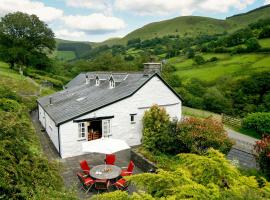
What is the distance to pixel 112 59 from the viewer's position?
68.6 m

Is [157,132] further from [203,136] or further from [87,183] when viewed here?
[87,183]

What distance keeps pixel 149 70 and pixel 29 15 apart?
149ft

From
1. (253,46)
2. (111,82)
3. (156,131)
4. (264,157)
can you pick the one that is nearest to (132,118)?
(156,131)

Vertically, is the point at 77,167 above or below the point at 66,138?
below

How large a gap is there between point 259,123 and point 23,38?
5177cm

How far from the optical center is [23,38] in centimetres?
5741

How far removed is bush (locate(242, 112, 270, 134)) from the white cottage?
9.21 m

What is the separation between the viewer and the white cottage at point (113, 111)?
1931 cm

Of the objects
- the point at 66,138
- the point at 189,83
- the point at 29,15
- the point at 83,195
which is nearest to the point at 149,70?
the point at 66,138

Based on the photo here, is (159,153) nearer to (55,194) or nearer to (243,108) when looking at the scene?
(55,194)

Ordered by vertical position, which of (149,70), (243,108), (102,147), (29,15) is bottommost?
(243,108)

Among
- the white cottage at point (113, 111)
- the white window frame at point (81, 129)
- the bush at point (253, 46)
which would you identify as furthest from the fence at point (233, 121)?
the bush at point (253, 46)

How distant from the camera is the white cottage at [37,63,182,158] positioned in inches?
760

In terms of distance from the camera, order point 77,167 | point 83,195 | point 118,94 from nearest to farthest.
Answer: point 83,195, point 77,167, point 118,94
